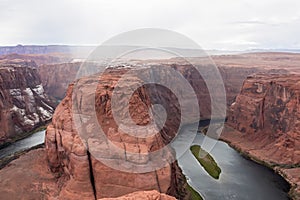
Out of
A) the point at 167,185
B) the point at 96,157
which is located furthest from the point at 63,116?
the point at 167,185

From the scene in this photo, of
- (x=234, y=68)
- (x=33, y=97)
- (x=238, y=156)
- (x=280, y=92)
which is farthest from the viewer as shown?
(x=234, y=68)

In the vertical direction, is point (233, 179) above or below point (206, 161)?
below

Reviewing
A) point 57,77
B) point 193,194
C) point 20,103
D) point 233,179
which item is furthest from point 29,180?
point 57,77

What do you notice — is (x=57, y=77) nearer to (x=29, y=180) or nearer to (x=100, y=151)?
(x=29, y=180)

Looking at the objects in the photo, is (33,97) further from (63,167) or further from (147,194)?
(147,194)

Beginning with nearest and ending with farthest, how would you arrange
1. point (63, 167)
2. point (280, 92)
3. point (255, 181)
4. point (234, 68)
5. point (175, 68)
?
point (63, 167), point (255, 181), point (280, 92), point (175, 68), point (234, 68)
